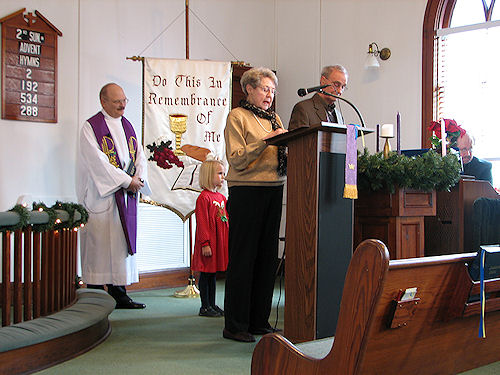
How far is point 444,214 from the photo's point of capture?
11.5 feet

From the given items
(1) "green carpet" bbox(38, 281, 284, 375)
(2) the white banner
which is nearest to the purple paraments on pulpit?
(1) "green carpet" bbox(38, 281, 284, 375)

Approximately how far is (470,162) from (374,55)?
1.83 meters

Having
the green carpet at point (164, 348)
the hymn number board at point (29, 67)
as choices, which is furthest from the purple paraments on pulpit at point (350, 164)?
the hymn number board at point (29, 67)

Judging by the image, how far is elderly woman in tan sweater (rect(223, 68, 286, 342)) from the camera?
3.18 m

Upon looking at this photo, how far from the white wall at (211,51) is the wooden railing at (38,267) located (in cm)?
162

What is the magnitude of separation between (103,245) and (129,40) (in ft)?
7.42

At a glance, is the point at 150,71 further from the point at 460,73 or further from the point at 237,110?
the point at 460,73

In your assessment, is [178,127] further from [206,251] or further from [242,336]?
[242,336]

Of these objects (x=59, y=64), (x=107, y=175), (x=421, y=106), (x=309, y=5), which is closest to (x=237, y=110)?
(x=107, y=175)

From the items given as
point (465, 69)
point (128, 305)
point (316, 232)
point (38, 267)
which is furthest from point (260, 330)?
point (465, 69)

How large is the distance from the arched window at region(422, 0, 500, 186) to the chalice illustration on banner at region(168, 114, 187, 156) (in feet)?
7.71

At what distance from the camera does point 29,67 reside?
4887 mm

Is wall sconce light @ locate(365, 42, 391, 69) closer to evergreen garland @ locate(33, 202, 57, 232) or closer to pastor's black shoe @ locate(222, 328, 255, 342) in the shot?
pastor's black shoe @ locate(222, 328, 255, 342)

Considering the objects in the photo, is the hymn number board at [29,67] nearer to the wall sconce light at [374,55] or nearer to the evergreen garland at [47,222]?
the evergreen garland at [47,222]
